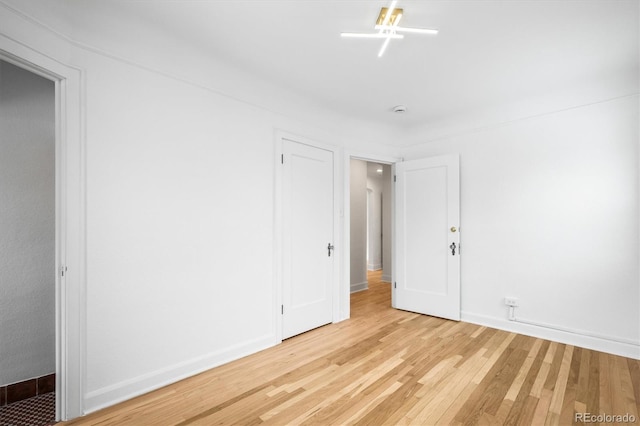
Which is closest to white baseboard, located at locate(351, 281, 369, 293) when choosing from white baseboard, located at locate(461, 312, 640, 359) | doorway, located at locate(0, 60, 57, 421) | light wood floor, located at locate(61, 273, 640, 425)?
white baseboard, located at locate(461, 312, 640, 359)

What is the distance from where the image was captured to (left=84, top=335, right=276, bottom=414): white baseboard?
6.59 ft

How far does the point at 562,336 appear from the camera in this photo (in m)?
3.19

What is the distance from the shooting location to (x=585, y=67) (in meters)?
2.84

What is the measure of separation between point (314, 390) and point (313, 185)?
2.11 metres

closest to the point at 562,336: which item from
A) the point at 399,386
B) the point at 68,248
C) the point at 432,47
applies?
the point at 399,386

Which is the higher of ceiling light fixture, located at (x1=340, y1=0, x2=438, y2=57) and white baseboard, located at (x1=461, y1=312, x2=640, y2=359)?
ceiling light fixture, located at (x1=340, y1=0, x2=438, y2=57)

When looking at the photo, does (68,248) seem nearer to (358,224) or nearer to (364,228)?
(358,224)

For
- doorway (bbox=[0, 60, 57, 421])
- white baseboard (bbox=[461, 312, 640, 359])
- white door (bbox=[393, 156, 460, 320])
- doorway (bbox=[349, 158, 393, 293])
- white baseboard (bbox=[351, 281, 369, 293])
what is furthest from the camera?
doorway (bbox=[349, 158, 393, 293])

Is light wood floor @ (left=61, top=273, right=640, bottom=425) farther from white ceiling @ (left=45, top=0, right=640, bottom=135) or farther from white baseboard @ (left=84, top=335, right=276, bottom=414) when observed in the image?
white ceiling @ (left=45, top=0, right=640, bottom=135)

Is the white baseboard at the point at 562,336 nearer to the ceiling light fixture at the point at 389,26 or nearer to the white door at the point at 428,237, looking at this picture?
the white door at the point at 428,237

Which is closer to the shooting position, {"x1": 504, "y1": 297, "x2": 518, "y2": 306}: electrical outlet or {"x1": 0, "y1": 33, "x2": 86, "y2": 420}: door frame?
{"x1": 0, "y1": 33, "x2": 86, "y2": 420}: door frame

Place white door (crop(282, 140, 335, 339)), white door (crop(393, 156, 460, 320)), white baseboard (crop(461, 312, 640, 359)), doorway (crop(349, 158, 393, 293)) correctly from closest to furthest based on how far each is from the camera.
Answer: white baseboard (crop(461, 312, 640, 359)) → white door (crop(282, 140, 335, 339)) → white door (crop(393, 156, 460, 320)) → doorway (crop(349, 158, 393, 293))

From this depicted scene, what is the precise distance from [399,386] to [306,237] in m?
1.75

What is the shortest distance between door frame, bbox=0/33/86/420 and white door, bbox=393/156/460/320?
3.68 metres
